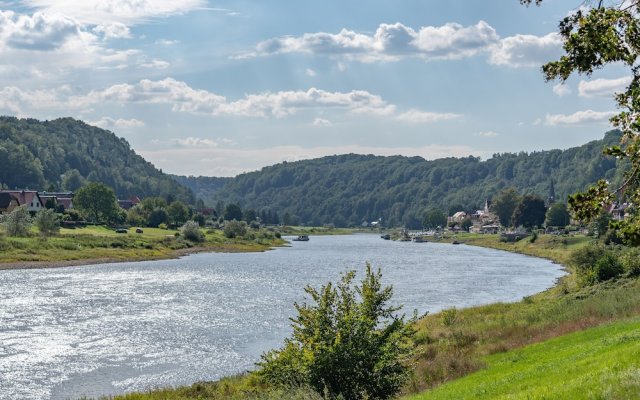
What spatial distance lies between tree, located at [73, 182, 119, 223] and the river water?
228ft

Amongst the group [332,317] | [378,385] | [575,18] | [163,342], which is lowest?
[163,342]

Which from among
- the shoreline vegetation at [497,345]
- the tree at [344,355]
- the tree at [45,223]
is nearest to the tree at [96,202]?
the tree at [45,223]

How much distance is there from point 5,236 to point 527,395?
115 m

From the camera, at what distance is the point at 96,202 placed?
181125 millimetres

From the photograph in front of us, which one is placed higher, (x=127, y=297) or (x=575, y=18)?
(x=575, y=18)

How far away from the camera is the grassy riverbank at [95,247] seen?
108875 mm

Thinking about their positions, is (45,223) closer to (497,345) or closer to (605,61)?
(497,345)

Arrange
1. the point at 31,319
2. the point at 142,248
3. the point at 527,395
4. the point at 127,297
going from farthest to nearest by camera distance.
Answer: the point at 142,248
the point at 127,297
the point at 31,319
the point at 527,395

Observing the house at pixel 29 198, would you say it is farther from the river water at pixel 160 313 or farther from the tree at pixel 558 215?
the tree at pixel 558 215

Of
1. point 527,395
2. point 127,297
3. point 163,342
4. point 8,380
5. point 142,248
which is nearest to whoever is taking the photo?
point 527,395

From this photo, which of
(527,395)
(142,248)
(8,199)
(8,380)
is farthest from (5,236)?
(527,395)

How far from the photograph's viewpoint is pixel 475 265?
12406cm

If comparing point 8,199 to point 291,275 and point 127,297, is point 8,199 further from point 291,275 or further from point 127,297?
point 127,297

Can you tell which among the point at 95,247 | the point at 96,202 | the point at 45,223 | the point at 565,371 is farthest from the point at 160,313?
the point at 96,202
